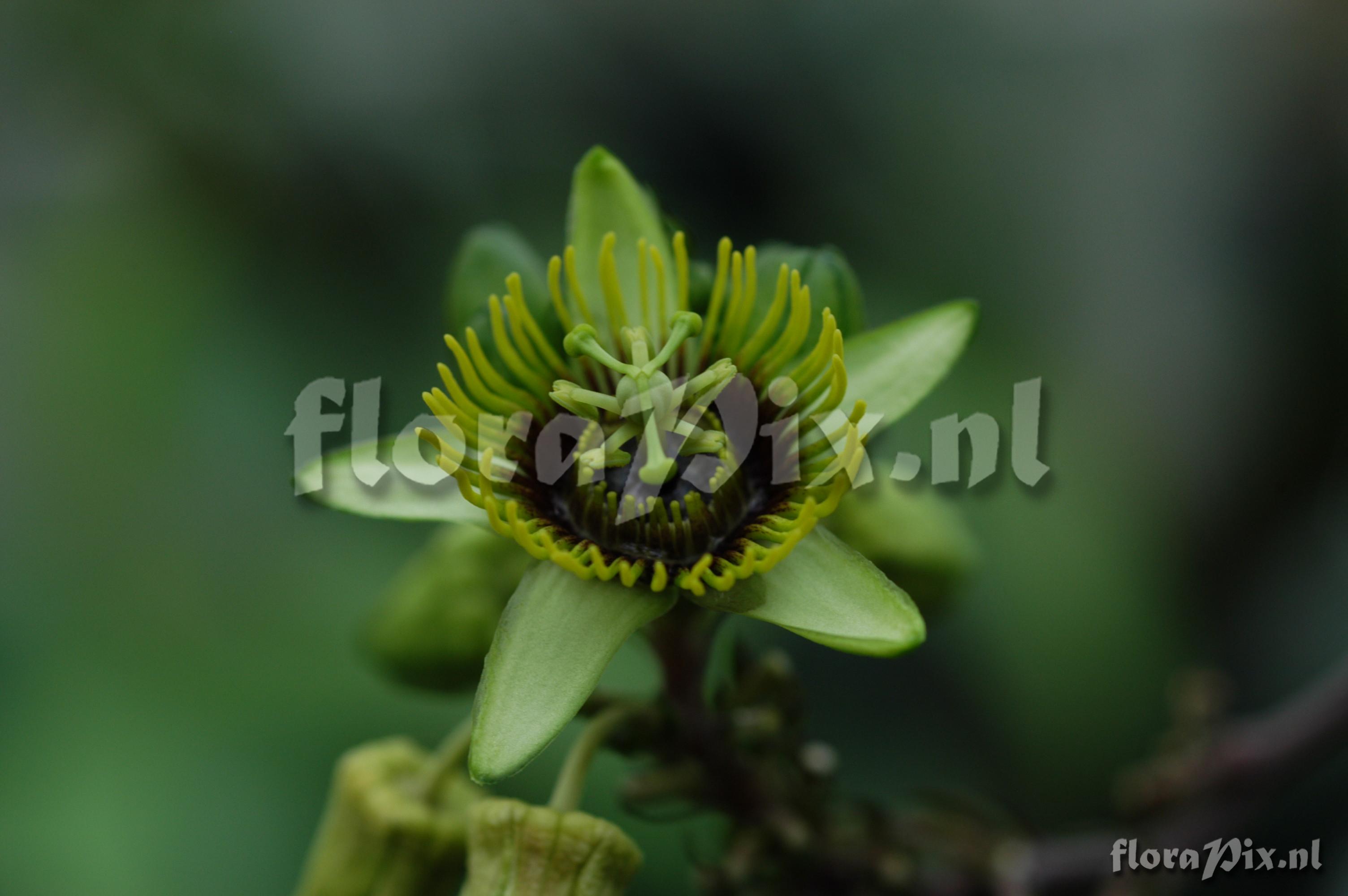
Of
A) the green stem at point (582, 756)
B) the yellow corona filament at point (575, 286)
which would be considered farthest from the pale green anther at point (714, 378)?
the green stem at point (582, 756)

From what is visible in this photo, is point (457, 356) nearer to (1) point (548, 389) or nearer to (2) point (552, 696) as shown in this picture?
(1) point (548, 389)

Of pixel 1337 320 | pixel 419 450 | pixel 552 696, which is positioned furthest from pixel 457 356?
pixel 1337 320

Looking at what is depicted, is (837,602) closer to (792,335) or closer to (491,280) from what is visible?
(792,335)

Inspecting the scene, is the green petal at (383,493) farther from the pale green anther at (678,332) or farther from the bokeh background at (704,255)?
the bokeh background at (704,255)

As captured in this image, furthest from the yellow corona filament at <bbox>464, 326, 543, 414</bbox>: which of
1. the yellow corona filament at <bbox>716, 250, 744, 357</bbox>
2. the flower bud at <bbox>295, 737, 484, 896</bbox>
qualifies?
the flower bud at <bbox>295, 737, 484, 896</bbox>
